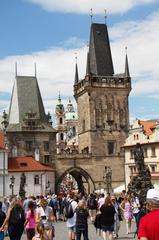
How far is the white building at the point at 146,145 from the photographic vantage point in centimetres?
5244

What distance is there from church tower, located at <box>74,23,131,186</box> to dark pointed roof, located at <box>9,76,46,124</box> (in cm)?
610

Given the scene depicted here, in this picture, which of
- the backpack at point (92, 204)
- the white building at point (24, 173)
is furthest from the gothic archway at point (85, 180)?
the backpack at point (92, 204)

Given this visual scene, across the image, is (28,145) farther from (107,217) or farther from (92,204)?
(107,217)

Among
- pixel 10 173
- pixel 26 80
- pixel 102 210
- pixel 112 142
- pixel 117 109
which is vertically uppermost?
pixel 26 80

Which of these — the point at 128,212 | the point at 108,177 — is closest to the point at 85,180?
the point at 108,177

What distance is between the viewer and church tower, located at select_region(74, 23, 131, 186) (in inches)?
2532

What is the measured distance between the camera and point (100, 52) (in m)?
69.7

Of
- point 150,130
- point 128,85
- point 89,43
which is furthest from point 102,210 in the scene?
point 89,43

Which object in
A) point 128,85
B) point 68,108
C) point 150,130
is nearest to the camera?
point 150,130

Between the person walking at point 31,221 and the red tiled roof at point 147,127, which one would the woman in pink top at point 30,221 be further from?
the red tiled roof at point 147,127

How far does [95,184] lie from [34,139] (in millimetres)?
9665

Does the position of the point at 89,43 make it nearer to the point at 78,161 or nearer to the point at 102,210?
the point at 78,161

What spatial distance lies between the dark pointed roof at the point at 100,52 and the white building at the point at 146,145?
1313 centimetres

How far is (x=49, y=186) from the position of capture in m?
59.5
